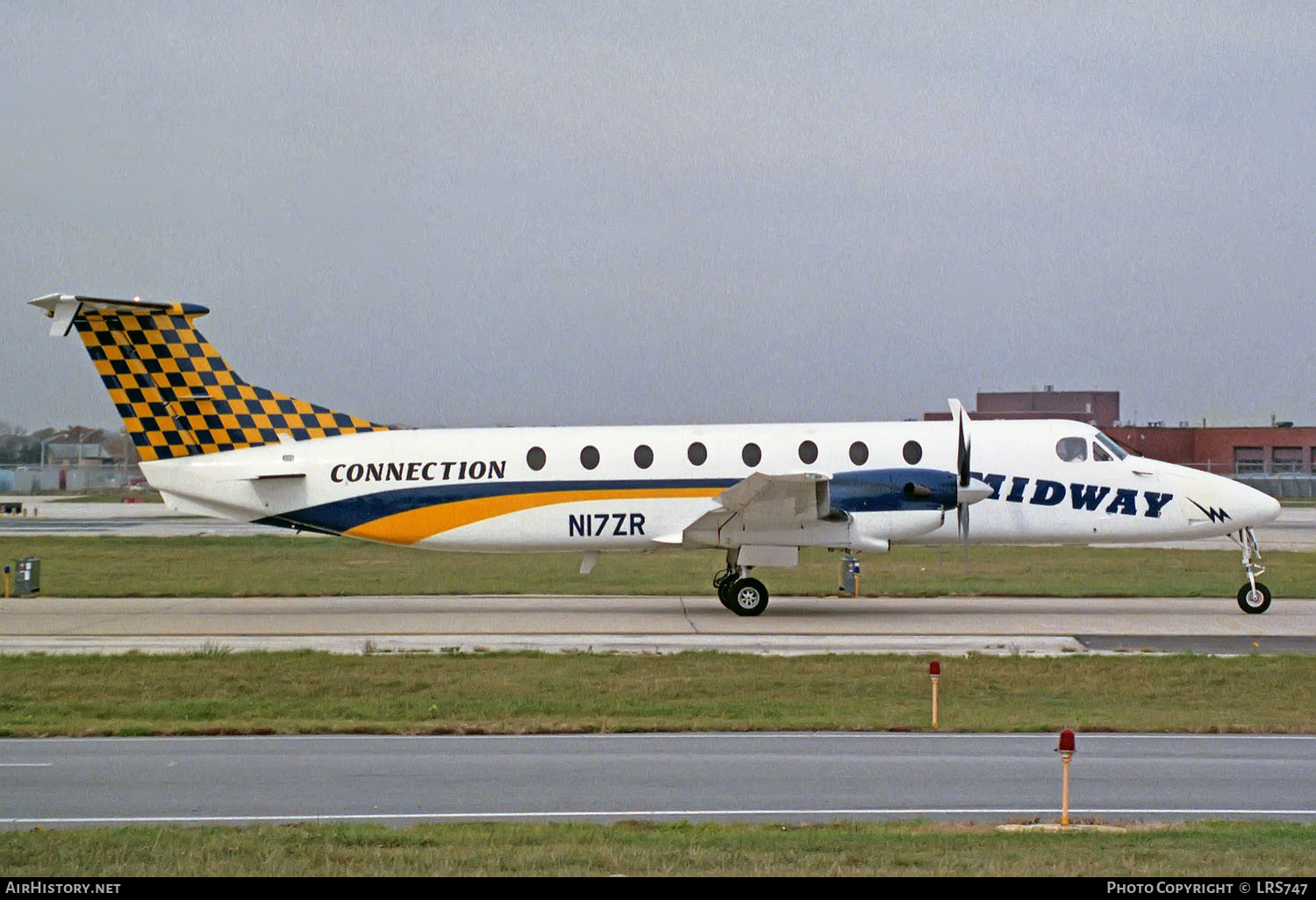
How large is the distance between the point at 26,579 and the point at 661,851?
24.4 m

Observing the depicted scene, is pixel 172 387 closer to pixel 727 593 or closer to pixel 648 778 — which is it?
pixel 727 593

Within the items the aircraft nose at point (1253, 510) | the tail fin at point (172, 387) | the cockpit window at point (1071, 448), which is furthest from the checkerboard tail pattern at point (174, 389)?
the aircraft nose at point (1253, 510)

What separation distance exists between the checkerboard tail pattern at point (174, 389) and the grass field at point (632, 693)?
21.8 ft

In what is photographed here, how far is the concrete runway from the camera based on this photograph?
67.0 feet

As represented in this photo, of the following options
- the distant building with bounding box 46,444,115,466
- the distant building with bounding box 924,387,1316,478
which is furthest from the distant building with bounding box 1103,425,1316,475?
the distant building with bounding box 46,444,115,466

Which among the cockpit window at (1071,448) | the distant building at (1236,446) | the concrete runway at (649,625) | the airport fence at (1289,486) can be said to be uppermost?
the distant building at (1236,446)

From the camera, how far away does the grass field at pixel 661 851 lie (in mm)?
7910

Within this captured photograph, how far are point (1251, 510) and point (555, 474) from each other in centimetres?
1317

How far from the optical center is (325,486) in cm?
2483

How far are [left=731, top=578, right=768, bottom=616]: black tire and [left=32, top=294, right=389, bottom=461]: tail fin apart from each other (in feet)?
28.5

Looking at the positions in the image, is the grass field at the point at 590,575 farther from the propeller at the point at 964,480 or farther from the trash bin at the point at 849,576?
the propeller at the point at 964,480

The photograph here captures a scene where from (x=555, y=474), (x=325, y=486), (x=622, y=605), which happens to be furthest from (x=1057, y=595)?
(x=325, y=486)

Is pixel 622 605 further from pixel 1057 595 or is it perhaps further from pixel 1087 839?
pixel 1087 839

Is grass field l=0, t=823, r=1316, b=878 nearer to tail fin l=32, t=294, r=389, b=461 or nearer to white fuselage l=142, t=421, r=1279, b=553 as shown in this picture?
white fuselage l=142, t=421, r=1279, b=553
